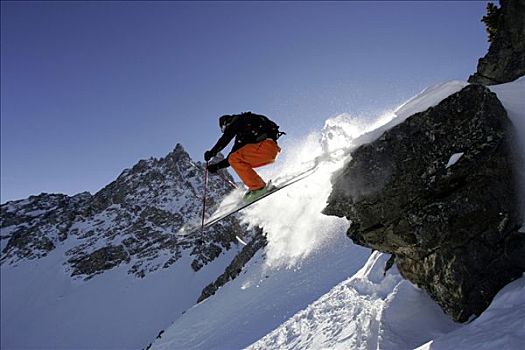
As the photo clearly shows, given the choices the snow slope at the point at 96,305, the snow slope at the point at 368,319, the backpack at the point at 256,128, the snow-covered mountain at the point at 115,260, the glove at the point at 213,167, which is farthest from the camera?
the snow-covered mountain at the point at 115,260

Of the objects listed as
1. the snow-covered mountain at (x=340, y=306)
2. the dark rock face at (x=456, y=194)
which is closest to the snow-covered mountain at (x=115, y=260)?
the snow-covered mountain at (x=340, y=306)

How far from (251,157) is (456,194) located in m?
4.43

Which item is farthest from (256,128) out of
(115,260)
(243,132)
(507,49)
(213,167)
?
(115,260)

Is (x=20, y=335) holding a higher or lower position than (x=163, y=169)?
lower

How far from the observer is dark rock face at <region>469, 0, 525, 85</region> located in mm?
12000

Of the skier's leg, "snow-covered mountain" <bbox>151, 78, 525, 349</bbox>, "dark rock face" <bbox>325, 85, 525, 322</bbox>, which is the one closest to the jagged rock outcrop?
"snow-covered mountain" <bbox>151, 78, 525, 349</bbox>

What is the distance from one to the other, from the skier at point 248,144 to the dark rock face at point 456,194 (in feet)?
8.00

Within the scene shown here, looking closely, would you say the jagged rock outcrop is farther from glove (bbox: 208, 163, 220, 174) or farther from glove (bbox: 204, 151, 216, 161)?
glove (bbox: 204, 151, 216, 161)

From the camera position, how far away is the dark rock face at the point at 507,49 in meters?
12.0

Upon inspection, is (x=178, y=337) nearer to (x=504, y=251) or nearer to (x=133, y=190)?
(x=504, y=251)

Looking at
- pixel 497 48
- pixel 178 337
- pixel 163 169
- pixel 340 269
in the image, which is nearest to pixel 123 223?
pixel 163 169

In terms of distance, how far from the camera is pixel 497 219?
21.9ft

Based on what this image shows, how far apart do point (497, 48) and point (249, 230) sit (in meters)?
68.5

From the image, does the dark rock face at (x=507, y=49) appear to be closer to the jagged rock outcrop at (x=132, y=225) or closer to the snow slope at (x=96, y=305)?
the snow slope at (x=96, y=305)
